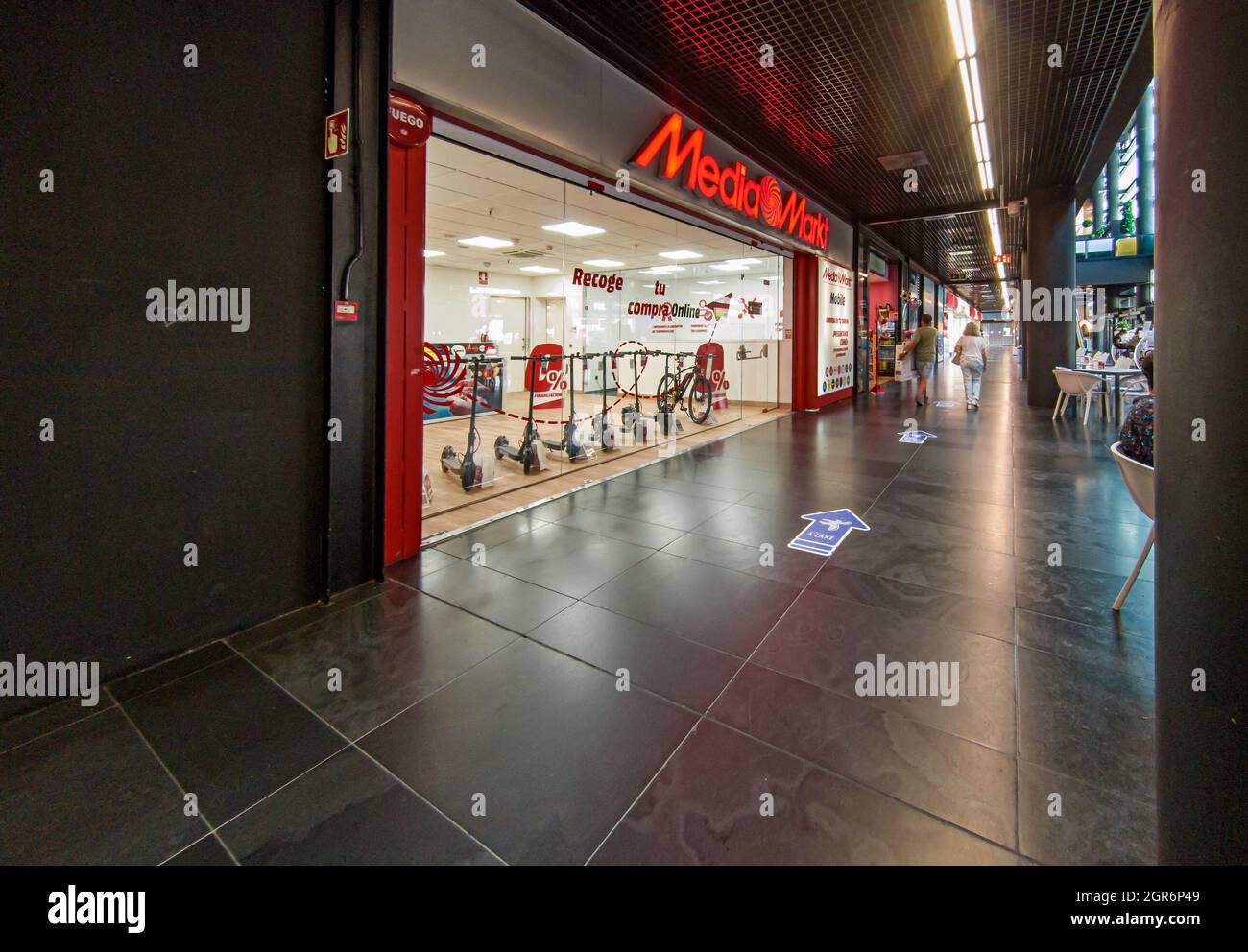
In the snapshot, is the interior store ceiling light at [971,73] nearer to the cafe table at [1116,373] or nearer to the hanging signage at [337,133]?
Result: the cafe table at [1116,373]

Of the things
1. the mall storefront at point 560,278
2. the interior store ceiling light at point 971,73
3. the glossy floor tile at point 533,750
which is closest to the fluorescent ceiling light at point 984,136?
the interior store ceiling light at point 971,73

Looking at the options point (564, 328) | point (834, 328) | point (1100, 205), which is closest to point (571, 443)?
point (564, 328)

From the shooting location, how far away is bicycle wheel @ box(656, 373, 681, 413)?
8534 mm

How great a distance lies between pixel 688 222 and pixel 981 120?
12.1 ft

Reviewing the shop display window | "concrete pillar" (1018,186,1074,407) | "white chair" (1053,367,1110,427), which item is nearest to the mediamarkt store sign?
the shop display window

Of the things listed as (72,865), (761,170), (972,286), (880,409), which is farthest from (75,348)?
(972,286)

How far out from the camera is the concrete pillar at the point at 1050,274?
9688 millimetres

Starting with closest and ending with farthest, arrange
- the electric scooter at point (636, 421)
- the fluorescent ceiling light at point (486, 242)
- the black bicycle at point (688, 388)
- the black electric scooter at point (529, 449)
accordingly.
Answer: the black electric scooter at point (529, 449) → the electric scooter at point (636, 421) → the fluorescent ceiling light at point (486, 242) → the black bicycle at point (688, 388)

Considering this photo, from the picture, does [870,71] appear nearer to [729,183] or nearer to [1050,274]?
[729,183]

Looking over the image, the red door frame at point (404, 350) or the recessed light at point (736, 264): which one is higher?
the recessed light at point (736, 264)

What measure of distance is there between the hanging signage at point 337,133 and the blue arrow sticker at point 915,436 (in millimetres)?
6691

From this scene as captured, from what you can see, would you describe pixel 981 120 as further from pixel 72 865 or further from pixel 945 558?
pixel 72 865

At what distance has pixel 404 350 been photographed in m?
3.39

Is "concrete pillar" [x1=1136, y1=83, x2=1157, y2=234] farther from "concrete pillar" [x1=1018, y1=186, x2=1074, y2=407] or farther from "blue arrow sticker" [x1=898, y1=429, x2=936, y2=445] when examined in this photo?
"blue arrow sticker" [x1=898, y1=429, x2=936, y2=445]
